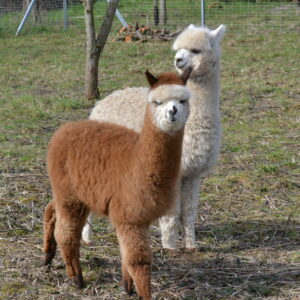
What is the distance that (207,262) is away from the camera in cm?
501

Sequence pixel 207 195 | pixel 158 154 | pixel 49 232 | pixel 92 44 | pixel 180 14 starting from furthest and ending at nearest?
pixel 180 14, pixel 92 44, pixel 207 195, pixel 49 232, pixel 158 154

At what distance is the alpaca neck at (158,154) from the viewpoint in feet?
12.7

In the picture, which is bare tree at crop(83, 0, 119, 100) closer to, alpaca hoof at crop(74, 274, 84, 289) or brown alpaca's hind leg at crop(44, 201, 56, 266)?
brown alpaca's hind leg at crop(44, 201, 56, 266)

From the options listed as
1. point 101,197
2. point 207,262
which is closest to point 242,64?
point 207,262

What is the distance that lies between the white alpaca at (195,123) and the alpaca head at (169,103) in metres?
1.25

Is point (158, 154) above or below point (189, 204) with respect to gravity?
above

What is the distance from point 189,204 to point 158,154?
1.52 metres

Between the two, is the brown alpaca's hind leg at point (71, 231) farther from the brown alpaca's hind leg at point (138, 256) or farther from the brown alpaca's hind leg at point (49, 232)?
the brown alpaca's hind leg at point (138, 256)

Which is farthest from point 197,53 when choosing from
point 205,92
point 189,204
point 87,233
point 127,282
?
point 127,282

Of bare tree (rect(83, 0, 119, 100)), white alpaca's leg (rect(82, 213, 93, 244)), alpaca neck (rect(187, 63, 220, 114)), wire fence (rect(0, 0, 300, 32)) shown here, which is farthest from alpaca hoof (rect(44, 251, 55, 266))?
wire fence (rect(0, 0, 300, 32))

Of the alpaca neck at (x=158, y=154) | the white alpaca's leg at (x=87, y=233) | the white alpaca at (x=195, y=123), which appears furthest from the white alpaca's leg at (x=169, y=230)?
the alpaca neck at (x=158, y=154)

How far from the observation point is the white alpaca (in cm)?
516

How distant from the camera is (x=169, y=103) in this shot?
12.5 feet

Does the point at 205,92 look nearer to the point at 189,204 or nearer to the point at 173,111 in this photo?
the point at 189,204
